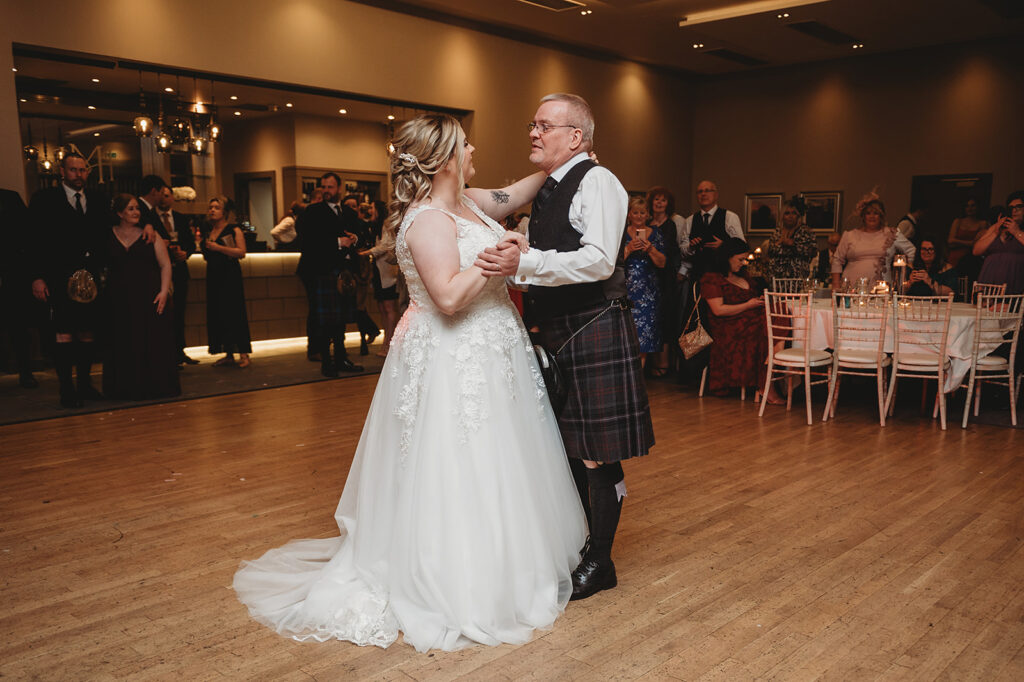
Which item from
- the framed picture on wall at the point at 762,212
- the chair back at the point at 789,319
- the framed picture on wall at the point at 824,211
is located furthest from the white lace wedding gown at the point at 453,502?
the framed picture on wall at the point at 762,212

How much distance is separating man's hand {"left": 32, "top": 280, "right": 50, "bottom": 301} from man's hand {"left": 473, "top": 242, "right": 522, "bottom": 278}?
468 cm

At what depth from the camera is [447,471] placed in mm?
2398

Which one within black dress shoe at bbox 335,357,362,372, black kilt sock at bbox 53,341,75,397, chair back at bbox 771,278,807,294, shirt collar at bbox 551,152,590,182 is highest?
shirt collar at bbox 551,152,590,182

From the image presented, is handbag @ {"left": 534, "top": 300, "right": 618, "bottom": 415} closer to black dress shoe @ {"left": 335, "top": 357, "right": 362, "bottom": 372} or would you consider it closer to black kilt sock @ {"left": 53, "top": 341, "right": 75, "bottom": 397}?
black kilt sock @ {"left": 53, "top": 341, "right": 75, "bottom": 397}

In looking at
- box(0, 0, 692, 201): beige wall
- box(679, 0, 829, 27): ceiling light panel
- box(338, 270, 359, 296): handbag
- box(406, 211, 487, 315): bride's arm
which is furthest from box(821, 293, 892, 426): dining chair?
box(0, 0, 692, 201): beige wall

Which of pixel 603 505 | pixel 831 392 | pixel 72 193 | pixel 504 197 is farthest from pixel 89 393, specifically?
pixel 831 392

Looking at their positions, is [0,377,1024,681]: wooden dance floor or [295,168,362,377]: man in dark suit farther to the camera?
[295,168,362,377]: man in dark suit

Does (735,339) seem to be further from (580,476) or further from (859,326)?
(580,476)

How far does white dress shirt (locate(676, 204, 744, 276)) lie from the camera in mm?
6684

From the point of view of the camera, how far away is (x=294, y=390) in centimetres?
660

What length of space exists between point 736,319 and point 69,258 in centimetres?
512

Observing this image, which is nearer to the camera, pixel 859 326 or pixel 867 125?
pixel 859 326

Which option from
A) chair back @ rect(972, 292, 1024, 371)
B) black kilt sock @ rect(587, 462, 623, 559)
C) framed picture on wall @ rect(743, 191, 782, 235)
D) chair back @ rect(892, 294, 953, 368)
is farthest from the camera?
framed picture on wall @ rect(743, 191, 782, 235)

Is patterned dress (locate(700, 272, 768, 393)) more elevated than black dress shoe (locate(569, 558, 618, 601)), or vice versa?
patterned dress (locate(700, 272, 768, 393))
